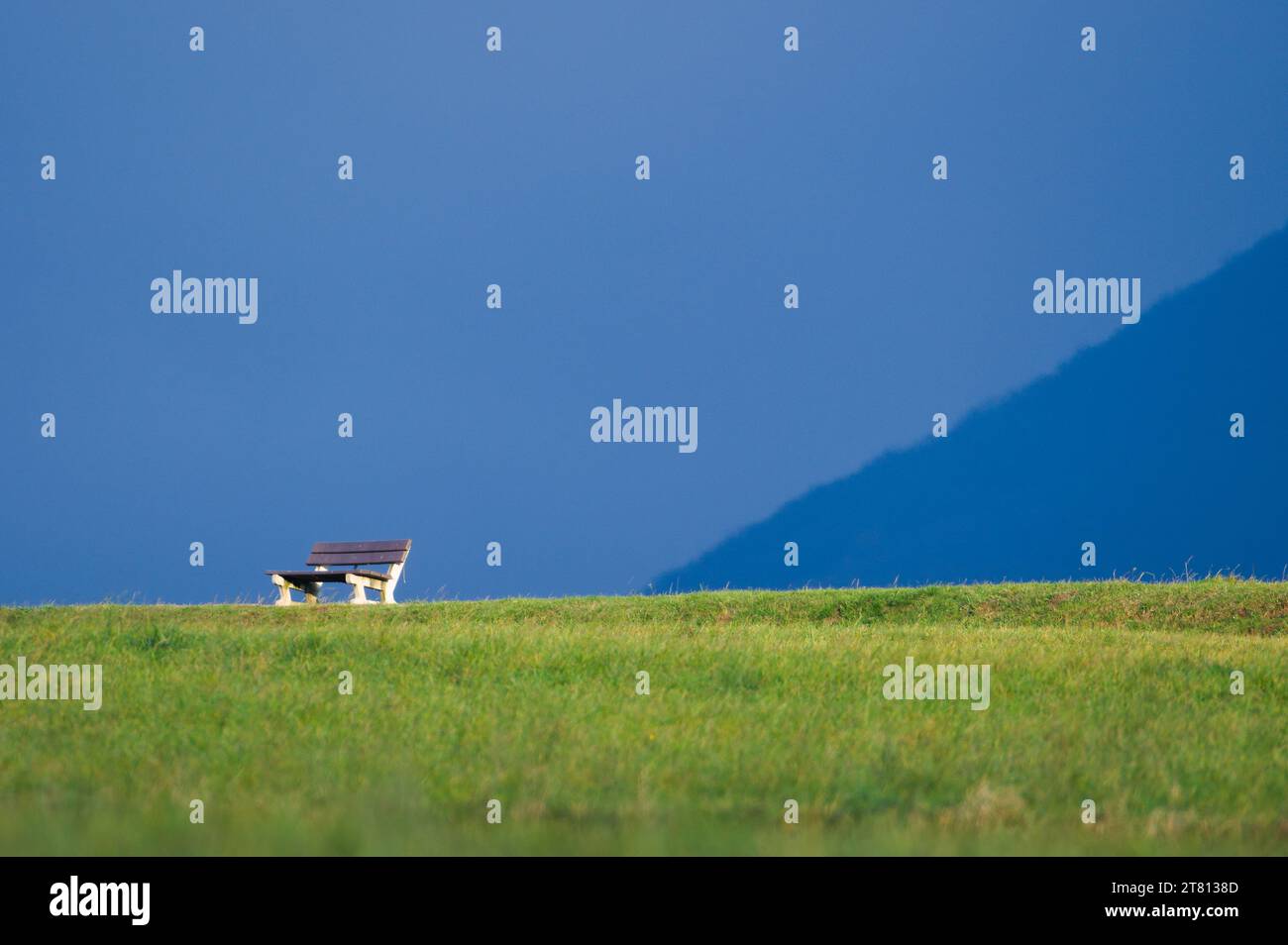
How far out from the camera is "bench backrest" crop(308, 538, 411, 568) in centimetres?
2231

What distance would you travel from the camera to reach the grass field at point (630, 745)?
5500 millimetres

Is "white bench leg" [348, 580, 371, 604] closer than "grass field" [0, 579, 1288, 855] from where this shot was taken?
No

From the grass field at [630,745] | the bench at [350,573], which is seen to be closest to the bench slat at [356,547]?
the bench at [350,573]

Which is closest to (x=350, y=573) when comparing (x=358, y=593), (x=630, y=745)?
(x=358, y=593)

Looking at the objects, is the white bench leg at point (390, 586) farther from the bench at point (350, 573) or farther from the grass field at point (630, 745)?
the grass field at point (630, 745)

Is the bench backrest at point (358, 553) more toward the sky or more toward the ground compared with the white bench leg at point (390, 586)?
more toward the sky

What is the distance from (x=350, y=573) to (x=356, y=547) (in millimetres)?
1306

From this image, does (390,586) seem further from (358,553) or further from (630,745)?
(630,745)

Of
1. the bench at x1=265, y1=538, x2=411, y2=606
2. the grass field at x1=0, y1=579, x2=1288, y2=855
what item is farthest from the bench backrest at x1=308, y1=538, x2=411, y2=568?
the grass field at x1=0, y1=579, x2=1288, y2=855

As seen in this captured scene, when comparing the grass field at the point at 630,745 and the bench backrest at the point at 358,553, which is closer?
the grass field at the point at 630,745

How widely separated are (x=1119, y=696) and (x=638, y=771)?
195 inches

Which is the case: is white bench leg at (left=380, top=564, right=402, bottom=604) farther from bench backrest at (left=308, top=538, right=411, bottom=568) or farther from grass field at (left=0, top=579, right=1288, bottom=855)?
grass field at (left=0, top=579, right=1288, bottom=855)
